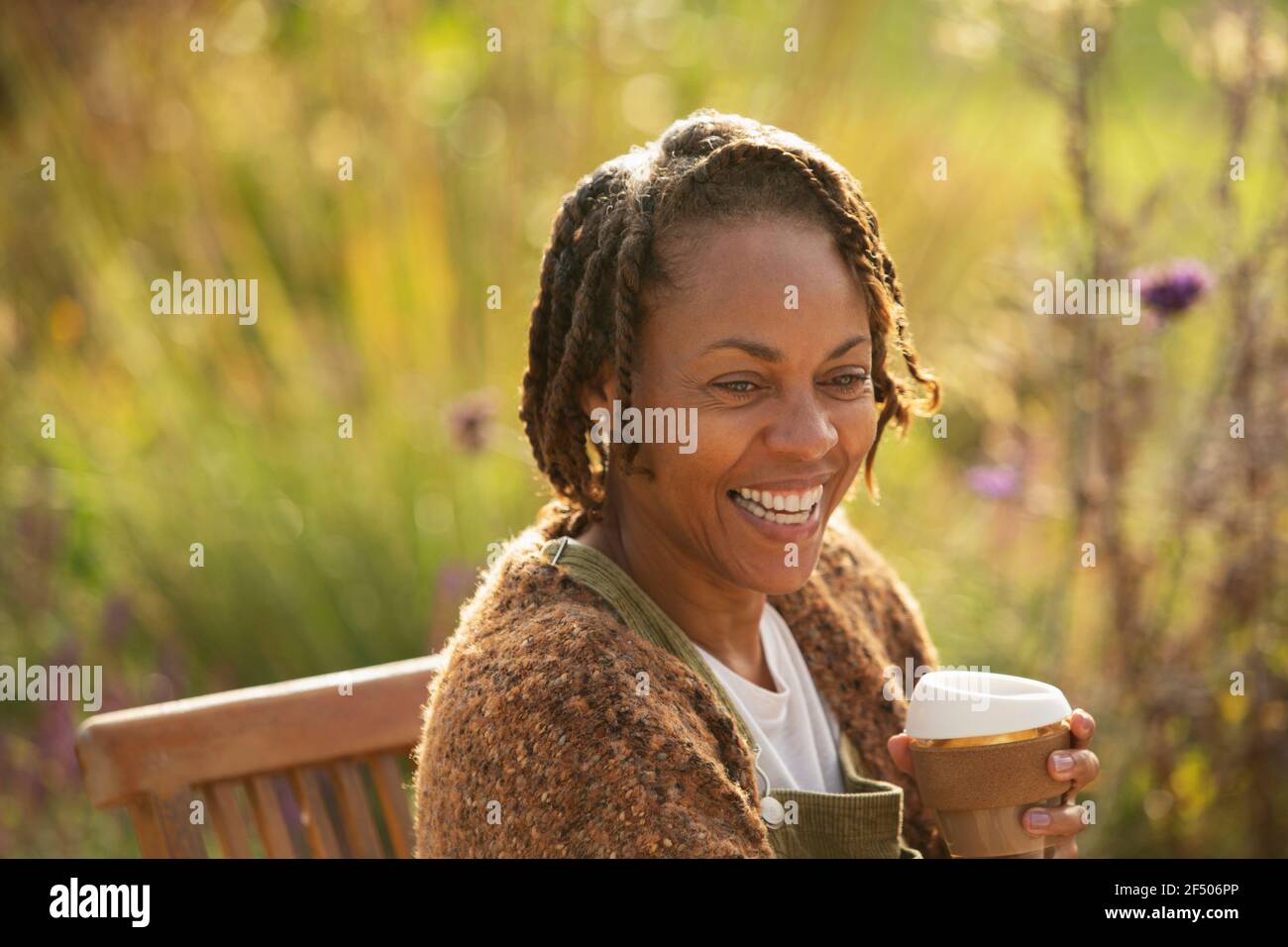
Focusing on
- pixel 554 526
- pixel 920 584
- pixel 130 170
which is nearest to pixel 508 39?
pixel 130 170

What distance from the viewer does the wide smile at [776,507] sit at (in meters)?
1.92

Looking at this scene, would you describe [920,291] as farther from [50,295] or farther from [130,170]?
[50,295]

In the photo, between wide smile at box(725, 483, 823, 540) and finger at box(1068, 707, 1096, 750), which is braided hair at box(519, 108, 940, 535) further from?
finger at box(1068, 707, 1096, 750)

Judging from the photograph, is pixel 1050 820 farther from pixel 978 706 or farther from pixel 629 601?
pixel 629 601

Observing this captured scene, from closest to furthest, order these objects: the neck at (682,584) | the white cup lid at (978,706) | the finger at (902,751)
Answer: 1. the white cup lid at (978,706)
2. the finger at (902,751)
3. the neck at (682,584)

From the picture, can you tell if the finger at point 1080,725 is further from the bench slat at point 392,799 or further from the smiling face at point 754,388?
the bench slat at point 392,799

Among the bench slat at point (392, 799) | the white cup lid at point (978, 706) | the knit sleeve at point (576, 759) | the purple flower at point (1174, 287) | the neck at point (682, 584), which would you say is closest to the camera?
the knit sleeve at point (576, 759)

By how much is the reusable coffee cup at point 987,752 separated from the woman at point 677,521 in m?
0.05

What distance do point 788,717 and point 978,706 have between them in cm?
Result: 41

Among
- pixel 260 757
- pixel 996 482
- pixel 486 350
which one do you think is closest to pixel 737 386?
pixel 260 757

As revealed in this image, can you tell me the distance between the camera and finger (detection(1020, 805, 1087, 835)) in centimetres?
184

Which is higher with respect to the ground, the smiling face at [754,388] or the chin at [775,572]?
the smiling face at [754,388]

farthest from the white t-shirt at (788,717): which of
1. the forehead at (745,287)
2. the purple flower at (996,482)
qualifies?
the purple flower at (996,482)

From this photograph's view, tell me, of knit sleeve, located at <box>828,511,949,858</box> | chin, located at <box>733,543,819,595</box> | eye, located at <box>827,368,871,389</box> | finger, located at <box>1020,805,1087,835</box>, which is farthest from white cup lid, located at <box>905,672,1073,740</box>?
knit sleeve, located at <box>828,511,949,858</box>
